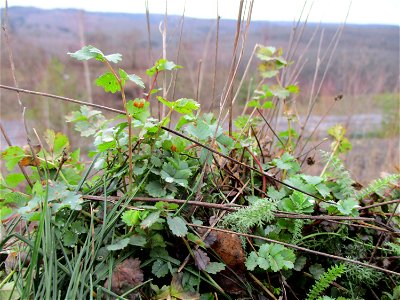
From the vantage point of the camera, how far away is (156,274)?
77 centimetres

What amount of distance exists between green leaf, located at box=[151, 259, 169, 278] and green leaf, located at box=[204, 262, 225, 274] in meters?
0.08

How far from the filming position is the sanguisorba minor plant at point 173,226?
77 centimetres

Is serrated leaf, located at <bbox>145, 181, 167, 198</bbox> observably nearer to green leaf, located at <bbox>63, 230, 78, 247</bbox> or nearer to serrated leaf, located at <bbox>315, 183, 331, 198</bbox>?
green leaf, located at <bbox>63, 230, 78, 247</bbox>

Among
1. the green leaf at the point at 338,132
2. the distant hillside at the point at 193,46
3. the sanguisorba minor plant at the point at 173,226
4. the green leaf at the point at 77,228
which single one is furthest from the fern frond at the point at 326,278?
the distant hillside at the point at 193,46

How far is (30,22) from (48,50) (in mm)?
4598

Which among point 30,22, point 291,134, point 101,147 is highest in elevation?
point 101,147

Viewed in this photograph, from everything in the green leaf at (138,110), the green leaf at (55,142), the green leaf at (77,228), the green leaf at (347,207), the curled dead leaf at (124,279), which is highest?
the green leaf at (138,110)

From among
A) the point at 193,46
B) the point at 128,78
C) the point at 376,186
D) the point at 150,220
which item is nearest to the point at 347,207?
the point at 376,186

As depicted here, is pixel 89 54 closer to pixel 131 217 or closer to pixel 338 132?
pixel 131 217

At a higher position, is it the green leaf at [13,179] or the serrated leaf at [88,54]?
the serrated leaf at [88,54]

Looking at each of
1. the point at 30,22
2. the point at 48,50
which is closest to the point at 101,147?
the point at 48,50

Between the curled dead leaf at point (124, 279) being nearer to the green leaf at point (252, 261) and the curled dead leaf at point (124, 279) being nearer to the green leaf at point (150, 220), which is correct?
the green leaf at point (150, 220)

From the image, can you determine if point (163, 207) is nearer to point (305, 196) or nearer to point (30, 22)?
point (305, 196)

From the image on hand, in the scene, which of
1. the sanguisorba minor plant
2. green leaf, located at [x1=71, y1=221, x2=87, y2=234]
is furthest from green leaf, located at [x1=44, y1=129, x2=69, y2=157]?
green leaf, located at [x1=71, y1=221, x2=87, y2=234]
